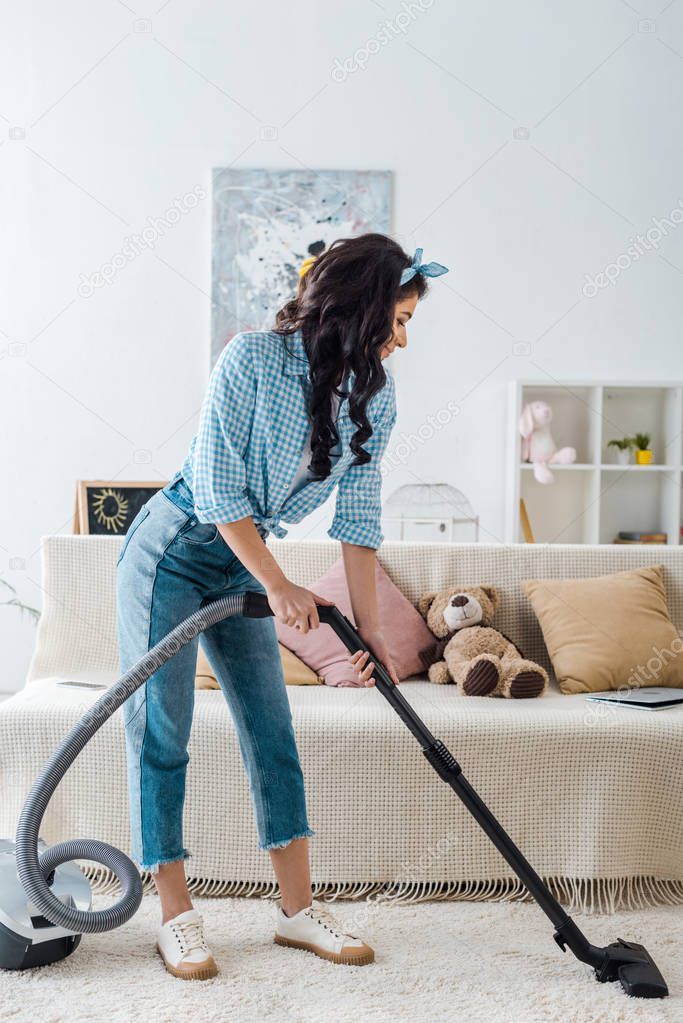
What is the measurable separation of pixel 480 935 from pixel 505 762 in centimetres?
33

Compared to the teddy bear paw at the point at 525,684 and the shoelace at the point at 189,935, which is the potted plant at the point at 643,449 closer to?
the teddy bear paw at the point at 525,684

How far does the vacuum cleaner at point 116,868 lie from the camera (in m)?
1.37

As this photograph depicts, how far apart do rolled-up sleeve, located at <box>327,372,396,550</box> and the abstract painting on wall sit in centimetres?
243

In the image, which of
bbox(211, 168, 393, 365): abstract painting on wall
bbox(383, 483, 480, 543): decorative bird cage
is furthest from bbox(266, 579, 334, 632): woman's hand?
bbox(211, 168, 393, 365): abstract painting on wall

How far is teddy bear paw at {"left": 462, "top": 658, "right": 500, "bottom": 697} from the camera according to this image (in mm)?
2135

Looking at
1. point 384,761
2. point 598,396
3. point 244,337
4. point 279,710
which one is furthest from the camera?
point 598,396

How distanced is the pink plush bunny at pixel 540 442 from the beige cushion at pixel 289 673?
1.90m

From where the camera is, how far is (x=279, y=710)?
5.50ft

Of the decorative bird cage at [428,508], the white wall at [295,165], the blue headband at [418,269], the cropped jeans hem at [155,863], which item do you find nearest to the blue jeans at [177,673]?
the cropped jeans hem at [155,863]

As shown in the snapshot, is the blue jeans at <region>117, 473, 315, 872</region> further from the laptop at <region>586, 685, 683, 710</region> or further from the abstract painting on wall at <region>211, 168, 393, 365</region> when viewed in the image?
the abstract painting on wall at <region>211, 168, 393, 365</region>

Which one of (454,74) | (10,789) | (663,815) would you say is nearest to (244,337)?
(10,789)

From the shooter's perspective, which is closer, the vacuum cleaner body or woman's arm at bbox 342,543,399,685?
the vacuum cleaner body

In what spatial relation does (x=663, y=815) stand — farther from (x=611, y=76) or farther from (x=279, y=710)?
(x=611, y=76)

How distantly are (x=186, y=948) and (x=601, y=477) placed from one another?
9.74 ft
